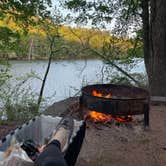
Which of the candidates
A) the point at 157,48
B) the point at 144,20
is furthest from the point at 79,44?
the point at 157,48

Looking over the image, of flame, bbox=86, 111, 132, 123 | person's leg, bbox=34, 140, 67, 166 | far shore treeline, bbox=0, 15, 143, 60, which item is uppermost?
far shore treeline, bbox=0, 15, 143, 60

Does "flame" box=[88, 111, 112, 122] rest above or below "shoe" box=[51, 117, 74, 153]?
below

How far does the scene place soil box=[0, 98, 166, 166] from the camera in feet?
8.36

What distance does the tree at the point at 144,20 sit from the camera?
5.10 m

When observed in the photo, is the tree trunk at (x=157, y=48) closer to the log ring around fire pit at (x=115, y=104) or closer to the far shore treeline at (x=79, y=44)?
the far shore treeline at (x=79, y=44)

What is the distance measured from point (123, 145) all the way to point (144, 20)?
3592mm

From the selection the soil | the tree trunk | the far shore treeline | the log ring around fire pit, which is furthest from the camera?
the far shore treeline

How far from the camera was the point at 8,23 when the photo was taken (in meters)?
5.42

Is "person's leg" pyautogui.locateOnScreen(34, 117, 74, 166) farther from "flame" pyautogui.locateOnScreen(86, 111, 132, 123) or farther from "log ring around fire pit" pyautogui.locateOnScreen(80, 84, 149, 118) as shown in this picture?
"flame" pyautogui.locateOnScreen(86, 111, 132, 123)

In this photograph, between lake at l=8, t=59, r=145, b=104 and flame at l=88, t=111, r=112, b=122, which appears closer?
flame at l=88, t=111, r=112, b=122

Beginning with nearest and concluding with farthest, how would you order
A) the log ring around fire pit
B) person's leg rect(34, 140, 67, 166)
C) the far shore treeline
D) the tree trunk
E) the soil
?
Answer: person's leg rect(34, 140, 67, 166), the soil, the log ring around fire pit, the tree trunk, the far shore treeline

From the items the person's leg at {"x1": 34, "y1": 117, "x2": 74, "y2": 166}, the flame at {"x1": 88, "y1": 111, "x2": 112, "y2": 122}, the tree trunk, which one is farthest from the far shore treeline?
the person's leg at {"x1": 34, "y1": 117, "x2": 74, "y2": 166}

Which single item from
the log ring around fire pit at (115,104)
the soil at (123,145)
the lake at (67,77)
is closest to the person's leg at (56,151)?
the soil at (123,145)

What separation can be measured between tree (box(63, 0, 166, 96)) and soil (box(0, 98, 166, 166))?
1.69 m
